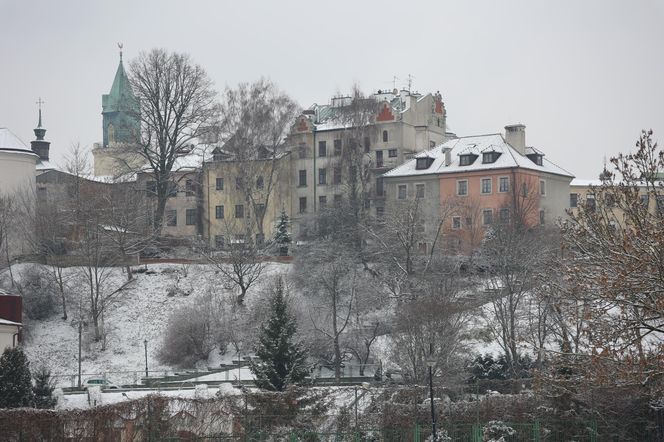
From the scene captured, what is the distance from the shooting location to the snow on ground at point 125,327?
5950cm

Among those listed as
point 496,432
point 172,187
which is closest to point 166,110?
point 172,187

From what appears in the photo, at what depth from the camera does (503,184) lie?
238 ft

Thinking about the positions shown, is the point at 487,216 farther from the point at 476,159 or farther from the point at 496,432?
the point at 496,432

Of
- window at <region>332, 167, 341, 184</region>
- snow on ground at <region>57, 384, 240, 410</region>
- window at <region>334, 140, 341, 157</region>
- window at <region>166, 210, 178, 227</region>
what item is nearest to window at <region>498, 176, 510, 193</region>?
window at <region>332, 167, 341, 184</region>

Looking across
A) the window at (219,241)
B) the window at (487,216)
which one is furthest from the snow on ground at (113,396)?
the window at (487,216)

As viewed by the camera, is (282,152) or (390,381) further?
(282,152)

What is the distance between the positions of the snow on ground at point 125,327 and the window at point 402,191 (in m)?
10.5

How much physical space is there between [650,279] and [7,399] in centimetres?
2489

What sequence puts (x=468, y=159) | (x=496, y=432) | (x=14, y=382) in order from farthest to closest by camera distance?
(x=468, y=159), (x=14, y=382), (x=496, y=432)

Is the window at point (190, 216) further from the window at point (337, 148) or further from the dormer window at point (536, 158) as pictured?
the dormer window at point (536, 158)

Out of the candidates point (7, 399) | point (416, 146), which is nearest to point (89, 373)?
point (7, 399)

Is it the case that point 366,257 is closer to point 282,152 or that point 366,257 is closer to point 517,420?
point 282,152

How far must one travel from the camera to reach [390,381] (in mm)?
50031

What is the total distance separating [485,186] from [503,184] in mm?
1281
